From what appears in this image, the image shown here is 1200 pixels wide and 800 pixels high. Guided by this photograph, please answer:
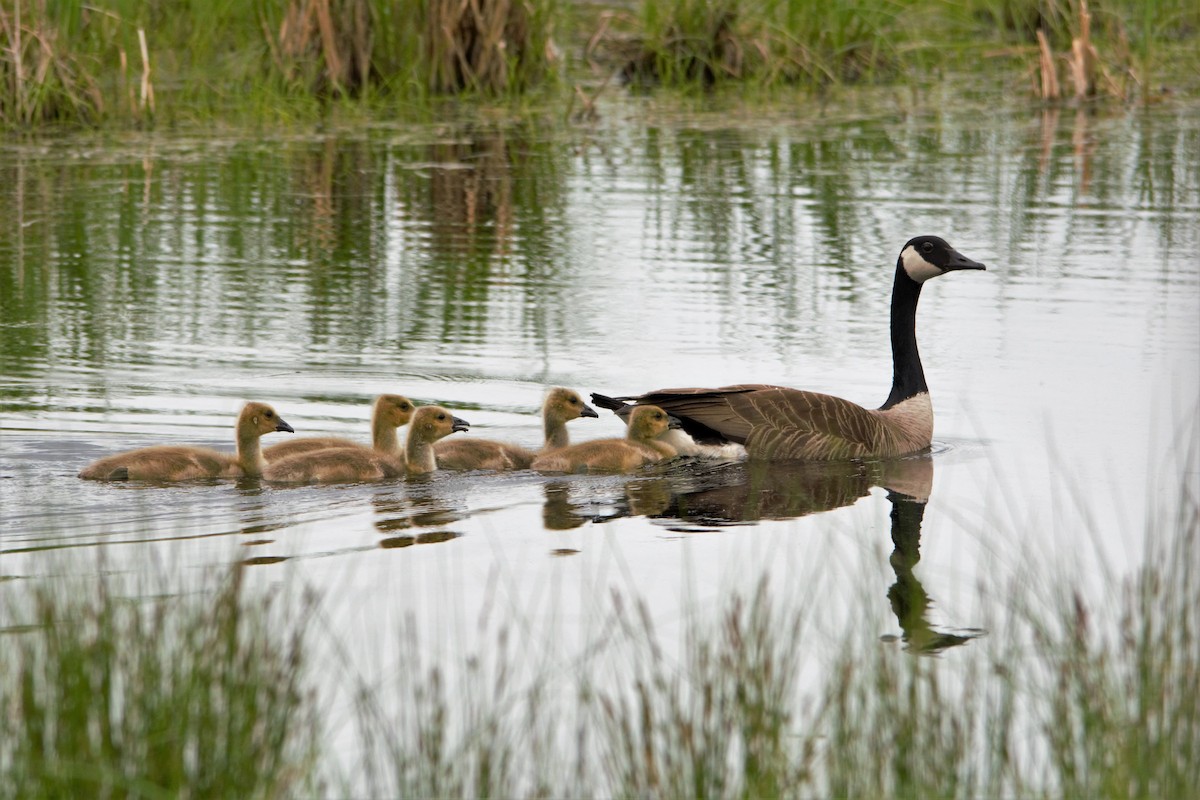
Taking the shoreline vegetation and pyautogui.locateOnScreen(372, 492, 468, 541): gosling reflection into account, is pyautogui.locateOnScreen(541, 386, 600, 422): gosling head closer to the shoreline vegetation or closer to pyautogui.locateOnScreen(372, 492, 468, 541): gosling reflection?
pyautogui.locateOnScreen(372, 492, 468, 541): gosling reflection

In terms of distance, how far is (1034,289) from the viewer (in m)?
12.7

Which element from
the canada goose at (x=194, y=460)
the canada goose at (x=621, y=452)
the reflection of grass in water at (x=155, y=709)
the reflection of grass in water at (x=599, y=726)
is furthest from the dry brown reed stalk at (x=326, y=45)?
the reflection of grass in water at (x=155, y=709)

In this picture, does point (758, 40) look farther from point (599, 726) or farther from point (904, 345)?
point (599, 726)

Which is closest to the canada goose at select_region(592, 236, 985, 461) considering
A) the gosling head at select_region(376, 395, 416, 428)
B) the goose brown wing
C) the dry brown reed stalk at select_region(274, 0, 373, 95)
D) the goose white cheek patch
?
the goose brown wing

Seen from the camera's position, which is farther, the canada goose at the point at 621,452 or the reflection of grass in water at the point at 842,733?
the canada goose at the point at 621,452

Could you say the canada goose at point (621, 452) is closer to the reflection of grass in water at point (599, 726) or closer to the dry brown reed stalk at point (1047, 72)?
the reflection of grass in water at point (599, 726)

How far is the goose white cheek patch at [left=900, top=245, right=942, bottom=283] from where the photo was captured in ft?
34.3

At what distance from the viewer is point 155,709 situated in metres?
4.59

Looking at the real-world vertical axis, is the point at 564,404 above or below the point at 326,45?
below

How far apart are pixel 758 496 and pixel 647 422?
0.91 meters

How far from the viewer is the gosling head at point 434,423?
8910 mm

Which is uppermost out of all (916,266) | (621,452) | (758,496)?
(916,266)

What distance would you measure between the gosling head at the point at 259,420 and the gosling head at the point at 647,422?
1759mm

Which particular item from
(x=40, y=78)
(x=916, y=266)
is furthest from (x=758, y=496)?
(x=40, y=78)
